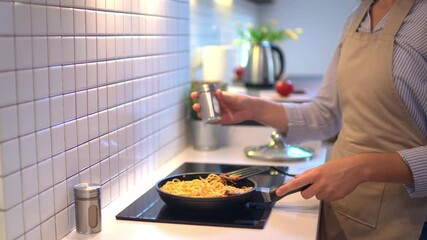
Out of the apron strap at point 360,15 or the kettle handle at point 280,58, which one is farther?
the kettle handle at point 280,58

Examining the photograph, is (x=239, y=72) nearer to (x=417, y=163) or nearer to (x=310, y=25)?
(x=310, y=25)

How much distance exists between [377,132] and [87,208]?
0.72 m

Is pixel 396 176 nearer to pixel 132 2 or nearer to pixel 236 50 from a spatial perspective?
pixel 132 2

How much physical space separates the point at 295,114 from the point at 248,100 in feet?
0.50

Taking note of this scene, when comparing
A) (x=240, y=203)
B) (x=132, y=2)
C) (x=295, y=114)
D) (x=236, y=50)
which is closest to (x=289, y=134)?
(x=295, y=114)

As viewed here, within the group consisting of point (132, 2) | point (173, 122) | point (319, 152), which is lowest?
point (319, 152)

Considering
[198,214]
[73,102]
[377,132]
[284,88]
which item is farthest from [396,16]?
[284,88]

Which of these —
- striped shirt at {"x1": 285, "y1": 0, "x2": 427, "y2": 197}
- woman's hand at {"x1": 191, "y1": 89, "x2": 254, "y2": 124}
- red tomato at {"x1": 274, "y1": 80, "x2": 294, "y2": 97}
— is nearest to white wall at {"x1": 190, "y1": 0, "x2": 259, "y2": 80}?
red tomato at {"x1": 274, "y1": 80, "x2": 294, "y2": 97}

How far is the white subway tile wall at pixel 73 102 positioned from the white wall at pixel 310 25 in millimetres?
2479

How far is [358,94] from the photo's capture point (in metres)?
1.41

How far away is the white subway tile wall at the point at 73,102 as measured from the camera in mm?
969

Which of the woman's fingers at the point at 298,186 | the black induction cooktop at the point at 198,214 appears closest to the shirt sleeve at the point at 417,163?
the woman's fingers at the point at 298,186

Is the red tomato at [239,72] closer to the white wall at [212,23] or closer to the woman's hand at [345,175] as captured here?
the white wall at [212,23]

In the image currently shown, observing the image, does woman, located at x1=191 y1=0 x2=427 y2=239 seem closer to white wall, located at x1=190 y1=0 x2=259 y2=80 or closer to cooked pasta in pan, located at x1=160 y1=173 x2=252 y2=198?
cooked pasta in pan, located at x1=160 y1=173 x2=252 y2=198
